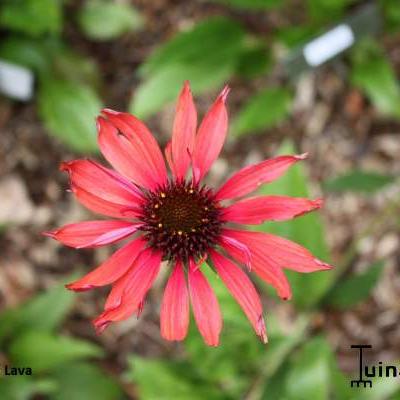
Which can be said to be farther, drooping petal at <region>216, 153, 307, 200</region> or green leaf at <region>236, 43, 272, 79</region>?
green leaf at <region>236, 43, 272, 79</region>

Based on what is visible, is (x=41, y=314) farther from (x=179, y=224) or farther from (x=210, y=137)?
(x=210, y=137)

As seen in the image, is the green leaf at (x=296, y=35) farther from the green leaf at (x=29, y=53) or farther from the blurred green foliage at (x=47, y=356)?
the blurred green foliage at (x=47, y=356)

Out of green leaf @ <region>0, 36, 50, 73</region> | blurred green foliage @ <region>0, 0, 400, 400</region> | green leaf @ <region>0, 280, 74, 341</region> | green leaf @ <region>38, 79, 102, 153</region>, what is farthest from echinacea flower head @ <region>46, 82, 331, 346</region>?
green leaf @ <region>0, 36, 50, 73</region>

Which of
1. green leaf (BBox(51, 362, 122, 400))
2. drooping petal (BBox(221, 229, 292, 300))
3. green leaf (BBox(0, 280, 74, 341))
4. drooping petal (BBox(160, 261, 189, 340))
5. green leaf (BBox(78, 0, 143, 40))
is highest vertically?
green leaf (BBox(78, 0, 143, 40))

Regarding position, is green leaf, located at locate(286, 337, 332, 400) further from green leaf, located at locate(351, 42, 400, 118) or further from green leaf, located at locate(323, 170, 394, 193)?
green leaf, located at locate(351, 42, 400, 118)

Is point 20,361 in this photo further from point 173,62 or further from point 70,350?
point 173,62

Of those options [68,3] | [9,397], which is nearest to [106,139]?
[9,397]

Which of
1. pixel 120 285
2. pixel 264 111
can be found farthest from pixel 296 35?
pixel 120 285
